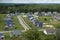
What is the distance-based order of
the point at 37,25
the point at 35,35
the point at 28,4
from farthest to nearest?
the point at 28,4 < the point at 37,25 < the point at 35,35

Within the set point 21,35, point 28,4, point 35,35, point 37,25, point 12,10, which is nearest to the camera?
point 35,35

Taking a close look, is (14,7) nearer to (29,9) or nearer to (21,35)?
(29,9)

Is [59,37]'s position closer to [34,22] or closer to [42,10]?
[34,22]

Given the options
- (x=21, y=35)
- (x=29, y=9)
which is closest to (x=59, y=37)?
(x=21, y=35)

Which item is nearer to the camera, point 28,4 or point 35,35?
point 35,35

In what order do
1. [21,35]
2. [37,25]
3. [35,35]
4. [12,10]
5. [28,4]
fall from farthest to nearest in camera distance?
1. [28,4]
2. [12,10]
3. [37,25]
4. [21,35]
5. [35,35]

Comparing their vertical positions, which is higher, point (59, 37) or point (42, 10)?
point (59, 37)

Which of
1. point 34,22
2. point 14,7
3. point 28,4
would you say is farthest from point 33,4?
point 34,22

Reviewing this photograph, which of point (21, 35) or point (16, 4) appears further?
point (16, 4)

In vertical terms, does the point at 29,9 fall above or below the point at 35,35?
below
